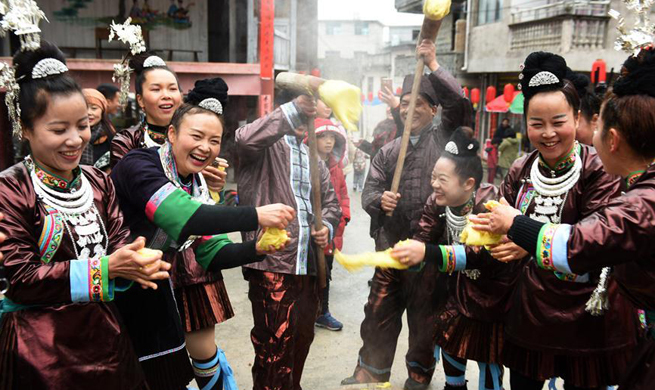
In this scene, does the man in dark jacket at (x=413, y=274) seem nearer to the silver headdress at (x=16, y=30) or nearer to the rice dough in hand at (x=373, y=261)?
the rice dough in hand at (x=373, y=261)

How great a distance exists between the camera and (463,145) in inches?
118

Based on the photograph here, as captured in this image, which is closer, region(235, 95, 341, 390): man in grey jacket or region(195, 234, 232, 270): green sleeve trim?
→ region(195, 234, 232, 270): green sleeve trim

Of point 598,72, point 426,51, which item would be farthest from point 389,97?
point 598,72

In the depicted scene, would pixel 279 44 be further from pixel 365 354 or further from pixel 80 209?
pixel 80 209

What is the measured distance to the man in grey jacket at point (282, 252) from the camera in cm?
289

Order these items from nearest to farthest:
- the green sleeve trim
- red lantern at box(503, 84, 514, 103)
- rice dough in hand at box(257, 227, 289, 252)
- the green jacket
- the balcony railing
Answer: rice dough in hand at box(257, 227, 289, 252), the green sleeve trim, red lantern at box(503, 84, 514, 103), the balcony railing, the green jacket

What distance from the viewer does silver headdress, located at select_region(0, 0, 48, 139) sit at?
1.81 metres

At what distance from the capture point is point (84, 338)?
1834 millimetres

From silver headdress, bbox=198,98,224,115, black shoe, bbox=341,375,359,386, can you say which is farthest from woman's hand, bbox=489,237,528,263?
black shoe, bbox=341,375,359,386

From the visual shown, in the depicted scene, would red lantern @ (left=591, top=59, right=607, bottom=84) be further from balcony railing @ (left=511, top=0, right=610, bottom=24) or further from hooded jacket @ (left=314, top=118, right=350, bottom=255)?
hooded jacket @ (left=314, top=118, right=350, bottom=255)

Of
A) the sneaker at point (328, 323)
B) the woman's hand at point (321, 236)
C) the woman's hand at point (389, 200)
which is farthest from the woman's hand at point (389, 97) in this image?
the sneaker at point (328, 323)

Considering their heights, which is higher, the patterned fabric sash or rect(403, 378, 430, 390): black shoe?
the patterned fabric sash

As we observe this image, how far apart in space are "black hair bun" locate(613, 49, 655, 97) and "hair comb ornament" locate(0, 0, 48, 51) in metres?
2.02

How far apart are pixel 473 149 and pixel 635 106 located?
1194 mm
